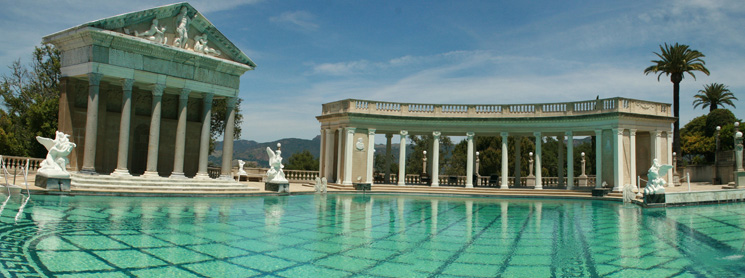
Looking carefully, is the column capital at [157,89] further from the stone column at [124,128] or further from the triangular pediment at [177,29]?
the triangular pediment at [177,29]

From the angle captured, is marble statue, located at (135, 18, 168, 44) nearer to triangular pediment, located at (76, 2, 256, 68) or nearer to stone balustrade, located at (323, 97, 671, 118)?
triangular pediment, located at (76, 2, 256, 68)

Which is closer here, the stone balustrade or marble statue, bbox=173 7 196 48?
marble statue, bbox=173 7 196 48

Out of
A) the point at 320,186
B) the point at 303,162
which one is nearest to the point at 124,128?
the point at 320,186

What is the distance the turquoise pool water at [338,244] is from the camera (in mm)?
7219

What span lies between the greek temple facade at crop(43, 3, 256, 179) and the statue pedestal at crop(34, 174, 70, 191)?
13.3 feet

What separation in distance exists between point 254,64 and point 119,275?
2177 cm

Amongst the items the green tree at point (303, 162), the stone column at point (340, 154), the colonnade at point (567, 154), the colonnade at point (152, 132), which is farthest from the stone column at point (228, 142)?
the green tree at point (303, 162)

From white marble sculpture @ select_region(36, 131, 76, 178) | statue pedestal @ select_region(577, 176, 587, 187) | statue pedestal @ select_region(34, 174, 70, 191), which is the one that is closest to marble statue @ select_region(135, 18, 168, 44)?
white marble sculpture @ select_region(36, 131, 76, 178)

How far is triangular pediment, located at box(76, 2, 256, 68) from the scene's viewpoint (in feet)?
71.7

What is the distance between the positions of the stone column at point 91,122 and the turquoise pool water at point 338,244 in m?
6.65

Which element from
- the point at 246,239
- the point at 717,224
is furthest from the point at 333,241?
the point at 717,224

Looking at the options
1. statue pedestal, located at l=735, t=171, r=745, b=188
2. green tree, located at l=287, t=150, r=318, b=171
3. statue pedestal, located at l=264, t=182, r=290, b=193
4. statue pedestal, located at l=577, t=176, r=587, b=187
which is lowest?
statue pedestal, located at l=264, t=182, r=290, b=193

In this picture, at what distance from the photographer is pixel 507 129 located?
33.0m

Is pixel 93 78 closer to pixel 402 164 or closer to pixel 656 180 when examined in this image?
pixel 402 164
